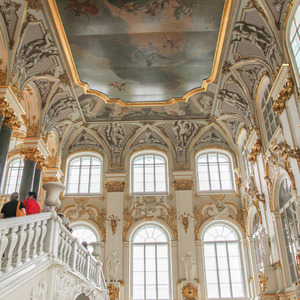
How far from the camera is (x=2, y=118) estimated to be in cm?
1155

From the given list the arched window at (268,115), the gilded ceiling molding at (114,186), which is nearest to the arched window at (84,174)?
the gilded ceiling molding at (114,186)

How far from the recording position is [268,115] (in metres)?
13.8

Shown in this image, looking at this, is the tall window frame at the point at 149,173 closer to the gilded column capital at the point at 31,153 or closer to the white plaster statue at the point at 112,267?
the white plaster statue at the point at 112,267

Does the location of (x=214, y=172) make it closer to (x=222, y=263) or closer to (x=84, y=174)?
(x=222, y=263)

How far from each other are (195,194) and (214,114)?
403 cm

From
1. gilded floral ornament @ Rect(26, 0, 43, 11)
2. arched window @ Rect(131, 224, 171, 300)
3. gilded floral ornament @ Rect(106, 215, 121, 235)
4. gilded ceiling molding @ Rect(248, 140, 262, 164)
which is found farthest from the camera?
gilded floral ornament @ Rect(106, 215, 121, 235)

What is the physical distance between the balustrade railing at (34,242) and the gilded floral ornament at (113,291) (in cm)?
731

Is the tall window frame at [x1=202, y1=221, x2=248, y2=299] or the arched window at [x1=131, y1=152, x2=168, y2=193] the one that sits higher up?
the arched window at [x1=131, y1=152, x2=168, y2=193]

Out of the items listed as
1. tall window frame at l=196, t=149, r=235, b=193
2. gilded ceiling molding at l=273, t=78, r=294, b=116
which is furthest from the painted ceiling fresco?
tall window frame at l=196, t=149, r=235, b=193

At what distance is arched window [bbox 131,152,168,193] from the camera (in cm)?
1873

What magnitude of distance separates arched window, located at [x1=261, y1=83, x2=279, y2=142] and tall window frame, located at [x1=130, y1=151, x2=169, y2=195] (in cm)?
642

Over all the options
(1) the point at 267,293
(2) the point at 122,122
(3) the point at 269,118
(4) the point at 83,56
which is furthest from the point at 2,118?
(1) the point at 267,293

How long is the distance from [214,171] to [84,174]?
6.72 metres

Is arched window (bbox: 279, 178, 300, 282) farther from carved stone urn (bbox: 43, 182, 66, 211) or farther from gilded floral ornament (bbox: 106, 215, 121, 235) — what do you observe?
gilded floral ornament (bbox: 106, 215, 121, 235)
